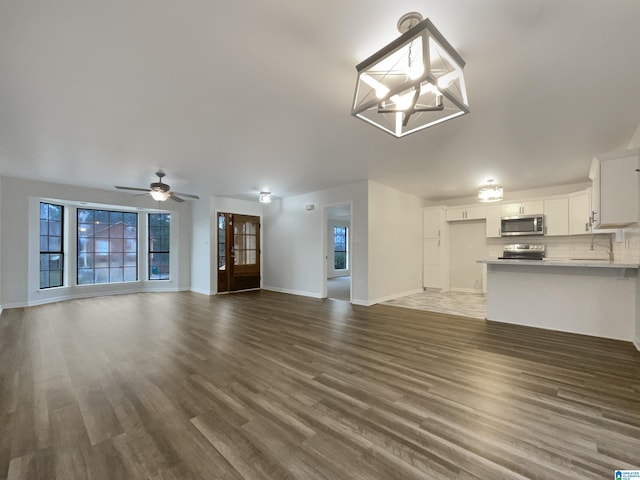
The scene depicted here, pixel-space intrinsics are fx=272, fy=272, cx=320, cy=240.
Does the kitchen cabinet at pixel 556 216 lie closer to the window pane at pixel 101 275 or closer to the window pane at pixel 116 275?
the window pane at pixel 116 275

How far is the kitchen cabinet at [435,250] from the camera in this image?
7297 mm

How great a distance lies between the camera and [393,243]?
6.44 m

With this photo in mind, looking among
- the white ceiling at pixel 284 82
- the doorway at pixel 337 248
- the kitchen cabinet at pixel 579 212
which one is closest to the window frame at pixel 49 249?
the white ceiling at pixel 284 82

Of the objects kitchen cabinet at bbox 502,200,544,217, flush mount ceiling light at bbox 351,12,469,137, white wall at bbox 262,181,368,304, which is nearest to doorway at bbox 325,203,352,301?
white wall at bbox 262,181,368,304

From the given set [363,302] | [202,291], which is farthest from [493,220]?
[202,291]

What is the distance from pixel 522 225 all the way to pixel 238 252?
23.3 ft

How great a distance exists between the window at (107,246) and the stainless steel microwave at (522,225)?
31.4 ft

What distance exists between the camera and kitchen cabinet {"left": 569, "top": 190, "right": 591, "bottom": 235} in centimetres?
532

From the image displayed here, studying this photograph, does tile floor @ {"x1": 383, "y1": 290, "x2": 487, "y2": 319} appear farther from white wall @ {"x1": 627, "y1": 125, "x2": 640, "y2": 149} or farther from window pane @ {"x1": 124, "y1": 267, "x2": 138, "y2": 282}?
window pane @ {"x1": 124, "y1": 267, "x2": 138, "y2": 282}

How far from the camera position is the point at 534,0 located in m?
1.53

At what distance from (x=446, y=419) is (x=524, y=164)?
4421 mm

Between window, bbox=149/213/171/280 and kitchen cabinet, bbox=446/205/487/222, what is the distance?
7.92 meters

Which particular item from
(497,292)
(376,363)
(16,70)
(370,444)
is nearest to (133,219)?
(16,70)

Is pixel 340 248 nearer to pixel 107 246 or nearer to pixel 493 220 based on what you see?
pixel 493 220
